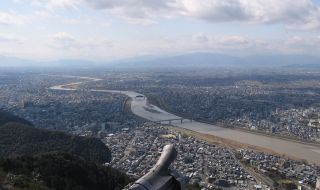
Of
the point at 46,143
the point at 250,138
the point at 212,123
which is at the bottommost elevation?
the point at 212,123

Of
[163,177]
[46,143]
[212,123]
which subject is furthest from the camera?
[212,123]

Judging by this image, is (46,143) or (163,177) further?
(46,143)

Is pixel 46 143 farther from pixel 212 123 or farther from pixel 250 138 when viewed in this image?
pixel 212 123

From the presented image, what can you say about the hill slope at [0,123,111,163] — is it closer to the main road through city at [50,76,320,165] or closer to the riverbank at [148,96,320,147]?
the main road through city at [50,76,320,165]

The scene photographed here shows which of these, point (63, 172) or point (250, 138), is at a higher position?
point (63, 172)

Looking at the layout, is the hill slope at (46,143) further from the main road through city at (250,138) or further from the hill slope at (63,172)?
the main road through city at (250,138)

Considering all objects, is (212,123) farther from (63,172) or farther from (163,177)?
(163,177)

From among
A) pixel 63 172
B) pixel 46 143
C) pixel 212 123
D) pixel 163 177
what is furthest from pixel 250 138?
pixel 163 177

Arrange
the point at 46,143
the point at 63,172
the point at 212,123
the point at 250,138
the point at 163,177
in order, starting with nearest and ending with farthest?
the point at 163,177
the point at 63,172
the point at 46,143
the point at 250,138
the point at 212,123

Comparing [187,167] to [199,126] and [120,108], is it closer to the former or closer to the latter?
[199,126]

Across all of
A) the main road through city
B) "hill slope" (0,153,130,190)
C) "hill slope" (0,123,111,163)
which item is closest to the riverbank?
the main road through city
